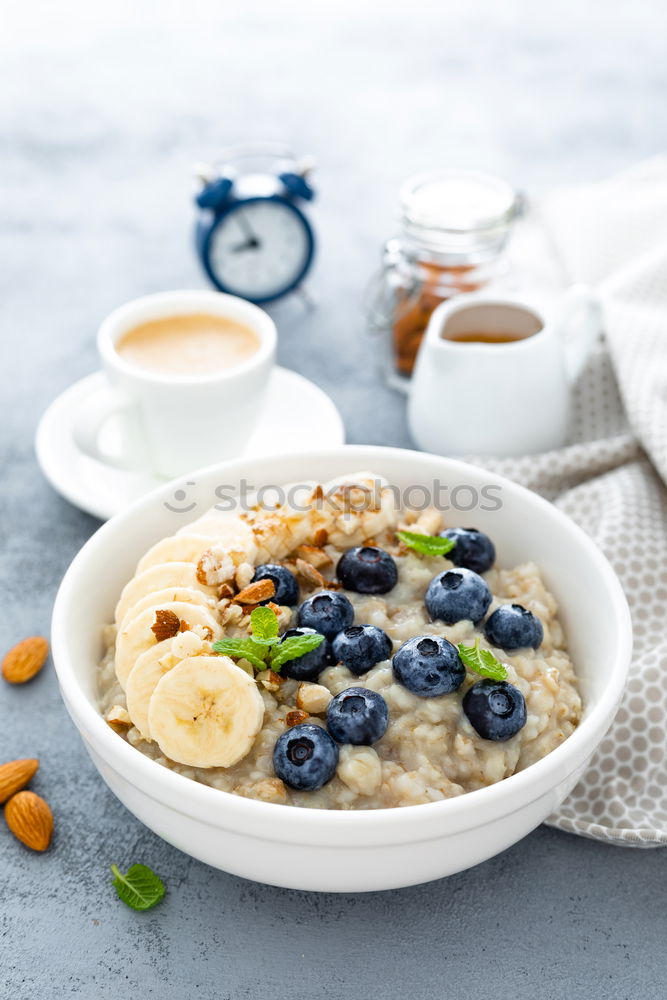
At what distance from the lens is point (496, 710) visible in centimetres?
141

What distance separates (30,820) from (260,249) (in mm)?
1688

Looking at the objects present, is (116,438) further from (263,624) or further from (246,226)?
(263,624)

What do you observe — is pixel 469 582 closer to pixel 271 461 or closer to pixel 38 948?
pixel 271 461

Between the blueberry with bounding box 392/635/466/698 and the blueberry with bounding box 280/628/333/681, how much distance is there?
0.10 m

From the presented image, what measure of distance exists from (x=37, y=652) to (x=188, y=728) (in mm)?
628

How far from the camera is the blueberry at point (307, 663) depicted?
1.47m

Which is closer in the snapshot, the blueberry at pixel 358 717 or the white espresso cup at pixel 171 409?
the blueberry at pixel 358 717

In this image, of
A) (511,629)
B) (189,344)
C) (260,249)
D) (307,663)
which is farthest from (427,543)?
(260,249)

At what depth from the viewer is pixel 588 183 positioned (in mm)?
3412

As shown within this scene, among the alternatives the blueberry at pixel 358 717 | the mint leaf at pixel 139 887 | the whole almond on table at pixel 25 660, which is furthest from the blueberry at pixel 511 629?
the whole almond on table at pixel 25 660

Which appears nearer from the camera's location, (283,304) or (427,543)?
(427,543)

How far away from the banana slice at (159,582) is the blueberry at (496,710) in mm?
414

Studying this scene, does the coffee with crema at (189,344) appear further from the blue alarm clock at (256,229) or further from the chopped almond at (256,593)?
the chopped almond at (256,593)

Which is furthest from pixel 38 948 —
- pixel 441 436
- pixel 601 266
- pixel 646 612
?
pixel 601 266
